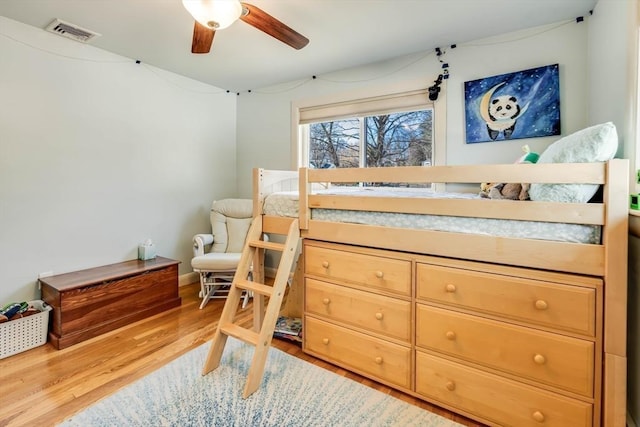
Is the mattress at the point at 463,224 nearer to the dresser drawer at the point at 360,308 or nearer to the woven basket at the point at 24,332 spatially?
the dresser drawer at the point at 360,308

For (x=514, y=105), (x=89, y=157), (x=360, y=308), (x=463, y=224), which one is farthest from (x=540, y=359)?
(x=89, y=157)

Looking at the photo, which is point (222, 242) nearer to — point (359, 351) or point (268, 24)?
point (359, 351)

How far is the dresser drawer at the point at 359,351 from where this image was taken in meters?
1.72

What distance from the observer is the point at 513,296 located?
1.40 metres

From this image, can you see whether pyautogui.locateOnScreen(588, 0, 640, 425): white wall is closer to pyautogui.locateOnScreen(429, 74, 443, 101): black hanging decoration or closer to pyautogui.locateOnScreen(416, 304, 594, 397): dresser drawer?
pyautogui.locateOnScreen(416, 304, 594, 397): dresser drawer

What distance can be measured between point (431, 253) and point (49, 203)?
2984 millimetres

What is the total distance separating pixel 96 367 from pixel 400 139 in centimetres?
305

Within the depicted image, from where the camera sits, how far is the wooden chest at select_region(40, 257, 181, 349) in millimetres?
2215

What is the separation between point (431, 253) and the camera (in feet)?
5.26

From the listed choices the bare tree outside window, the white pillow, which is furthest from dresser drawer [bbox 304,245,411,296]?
the bare tree outside window

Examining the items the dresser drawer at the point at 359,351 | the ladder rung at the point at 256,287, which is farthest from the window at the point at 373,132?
the ladder rung at the point at 256,287

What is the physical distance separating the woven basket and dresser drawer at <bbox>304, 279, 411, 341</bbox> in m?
1.96

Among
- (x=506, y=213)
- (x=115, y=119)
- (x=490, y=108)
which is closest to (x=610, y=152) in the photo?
(x=506, y=213)

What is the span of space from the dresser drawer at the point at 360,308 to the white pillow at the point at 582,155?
864 millimetres
